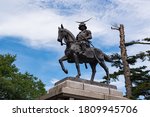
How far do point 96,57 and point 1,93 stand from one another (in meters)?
23.3

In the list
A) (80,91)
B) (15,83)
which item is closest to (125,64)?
(15,83)

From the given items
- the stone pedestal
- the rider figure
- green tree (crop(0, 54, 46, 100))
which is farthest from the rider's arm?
Answer: green tree (crop(0, 54, 46, 100))

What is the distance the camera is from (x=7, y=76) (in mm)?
40969

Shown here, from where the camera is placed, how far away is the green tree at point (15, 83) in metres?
38.0

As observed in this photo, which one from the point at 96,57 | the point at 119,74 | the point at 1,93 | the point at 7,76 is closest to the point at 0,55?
the point at 7,76

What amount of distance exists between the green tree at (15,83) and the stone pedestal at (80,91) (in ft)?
74.2

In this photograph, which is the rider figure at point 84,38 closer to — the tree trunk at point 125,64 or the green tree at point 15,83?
the tree trunk at point 125,64

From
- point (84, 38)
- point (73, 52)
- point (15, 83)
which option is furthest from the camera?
point (15, 83)

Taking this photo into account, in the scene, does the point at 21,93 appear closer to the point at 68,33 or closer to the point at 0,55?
the point at 0,55

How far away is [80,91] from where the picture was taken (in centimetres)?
1493

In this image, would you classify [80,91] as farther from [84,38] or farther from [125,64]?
[125,64]

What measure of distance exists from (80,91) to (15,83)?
25.7 m

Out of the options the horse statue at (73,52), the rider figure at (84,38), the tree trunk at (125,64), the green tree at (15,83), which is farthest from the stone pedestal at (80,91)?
the green tree at (15,83)

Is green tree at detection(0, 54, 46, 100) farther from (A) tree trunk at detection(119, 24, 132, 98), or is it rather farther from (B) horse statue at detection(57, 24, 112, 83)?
(B) horse statue at detection(57, 24, 112, 83)
